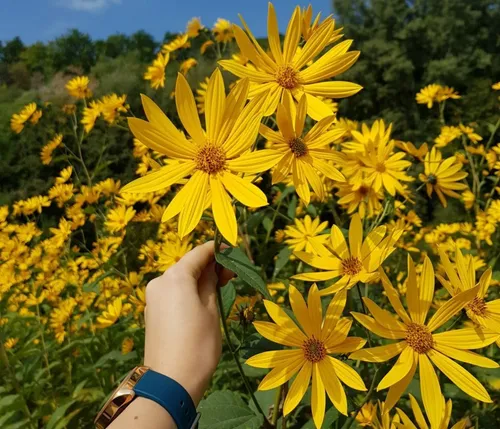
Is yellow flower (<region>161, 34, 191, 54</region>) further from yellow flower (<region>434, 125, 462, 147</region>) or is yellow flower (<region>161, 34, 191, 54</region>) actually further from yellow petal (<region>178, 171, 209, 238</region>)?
yellow petal (<region>178, 171, 209, 238</region>)

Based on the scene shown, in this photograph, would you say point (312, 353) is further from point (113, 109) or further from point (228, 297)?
point (113, 109)

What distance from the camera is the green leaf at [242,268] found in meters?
0.81

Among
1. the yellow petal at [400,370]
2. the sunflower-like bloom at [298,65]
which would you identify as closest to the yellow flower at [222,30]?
the sunflower-like bloom at [298,65]

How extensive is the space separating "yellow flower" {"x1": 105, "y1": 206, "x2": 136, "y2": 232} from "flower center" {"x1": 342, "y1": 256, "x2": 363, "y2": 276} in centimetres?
145

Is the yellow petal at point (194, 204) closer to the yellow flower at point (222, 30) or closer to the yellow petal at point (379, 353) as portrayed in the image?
the yellow petal at point (379, 353)

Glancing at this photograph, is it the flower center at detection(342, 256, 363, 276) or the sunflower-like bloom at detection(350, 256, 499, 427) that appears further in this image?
→ the flower center at detection(342, 256, 363, 276)

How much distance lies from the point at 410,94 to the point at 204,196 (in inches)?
659

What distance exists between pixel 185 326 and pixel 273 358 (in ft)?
0.53

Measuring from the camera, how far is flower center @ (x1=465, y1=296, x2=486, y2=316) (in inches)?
34.4

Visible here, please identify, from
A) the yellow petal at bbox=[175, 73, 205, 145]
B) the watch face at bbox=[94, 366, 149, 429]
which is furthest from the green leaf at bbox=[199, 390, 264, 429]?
the yellow petal at bbox=[175, 73, 205, 145]

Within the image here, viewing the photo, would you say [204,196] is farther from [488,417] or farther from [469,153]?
[469,153]

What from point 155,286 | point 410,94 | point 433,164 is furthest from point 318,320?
point 410,94

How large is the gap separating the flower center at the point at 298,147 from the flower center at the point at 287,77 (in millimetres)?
101

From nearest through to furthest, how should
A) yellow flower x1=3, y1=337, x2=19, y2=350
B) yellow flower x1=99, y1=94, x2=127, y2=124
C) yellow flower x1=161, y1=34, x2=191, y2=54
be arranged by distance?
yellow flower x1=99, y1=94, x2=127, y2=124 → yellow flower x1=161, y1=34, x2=191, y2=54 → yellow flower x1=3, y1=337, x2=19, y2=350
